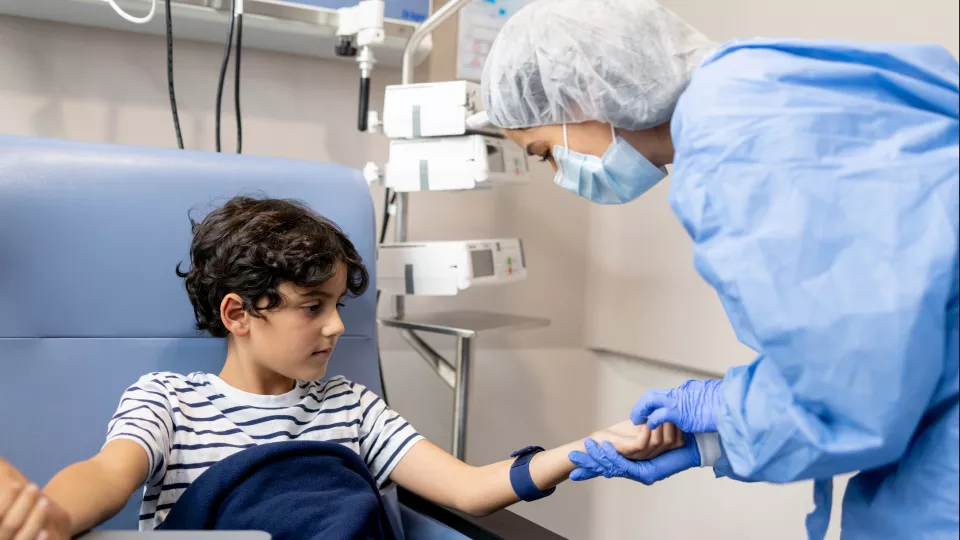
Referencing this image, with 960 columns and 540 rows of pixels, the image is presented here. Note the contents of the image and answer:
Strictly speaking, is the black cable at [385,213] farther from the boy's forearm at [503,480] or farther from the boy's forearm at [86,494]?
the boy's forearm at [86,494]

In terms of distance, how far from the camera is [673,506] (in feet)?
7.55

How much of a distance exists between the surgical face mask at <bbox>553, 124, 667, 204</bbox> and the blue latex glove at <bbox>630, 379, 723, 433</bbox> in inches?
11.3

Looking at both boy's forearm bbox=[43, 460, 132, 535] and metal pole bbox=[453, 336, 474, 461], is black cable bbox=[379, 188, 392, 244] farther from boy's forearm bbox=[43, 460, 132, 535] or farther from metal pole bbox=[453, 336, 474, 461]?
boy's forearm bbox=[43, 460, 132, 535]

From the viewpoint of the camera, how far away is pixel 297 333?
1.22 meters

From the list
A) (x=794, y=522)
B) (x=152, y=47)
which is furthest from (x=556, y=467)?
(x=152, y=47)

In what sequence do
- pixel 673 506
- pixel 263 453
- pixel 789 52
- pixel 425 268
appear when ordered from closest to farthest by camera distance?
pixel 789 52 < pixel 263 453 < pixel 425 268 < pixel 673 506

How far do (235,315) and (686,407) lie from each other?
2.24ft

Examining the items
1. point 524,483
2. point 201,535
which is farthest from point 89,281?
point 524,483

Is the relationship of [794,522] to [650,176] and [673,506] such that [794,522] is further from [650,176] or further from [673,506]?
[650,176]

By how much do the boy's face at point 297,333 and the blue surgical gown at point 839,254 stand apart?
1.93 feet

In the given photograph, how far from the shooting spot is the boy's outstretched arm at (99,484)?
0.93m

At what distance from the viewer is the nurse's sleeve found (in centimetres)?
78

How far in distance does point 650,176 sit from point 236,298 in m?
0.64

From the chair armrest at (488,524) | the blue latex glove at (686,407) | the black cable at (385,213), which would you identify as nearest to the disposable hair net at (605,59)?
the blue latex glove at (686,407)
